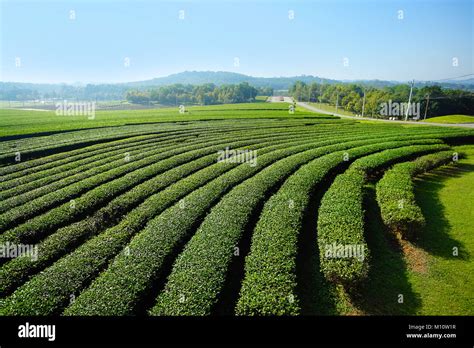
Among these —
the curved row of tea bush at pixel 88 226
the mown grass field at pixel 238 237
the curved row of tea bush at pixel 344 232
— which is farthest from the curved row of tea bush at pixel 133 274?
the curved row of tea bush at pixel 344 232

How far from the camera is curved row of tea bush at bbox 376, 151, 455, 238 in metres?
11.0

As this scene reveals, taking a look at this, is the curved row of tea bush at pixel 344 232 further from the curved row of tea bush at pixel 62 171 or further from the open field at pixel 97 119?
the open field at pixel 97 119

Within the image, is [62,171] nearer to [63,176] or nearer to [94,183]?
[63,176]

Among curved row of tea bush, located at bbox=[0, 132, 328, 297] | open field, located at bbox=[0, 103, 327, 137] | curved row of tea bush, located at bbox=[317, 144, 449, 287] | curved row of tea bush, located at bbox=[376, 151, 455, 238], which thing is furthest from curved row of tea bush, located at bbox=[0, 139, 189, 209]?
open field, located at bbox=[0, 103, 327, 137]

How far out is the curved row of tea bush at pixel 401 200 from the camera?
35.9 feet

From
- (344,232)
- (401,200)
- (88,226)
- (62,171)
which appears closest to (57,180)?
(62,171)

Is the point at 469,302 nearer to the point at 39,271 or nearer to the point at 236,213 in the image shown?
the point at 236,213

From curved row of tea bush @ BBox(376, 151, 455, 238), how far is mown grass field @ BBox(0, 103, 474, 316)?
0.06 metres

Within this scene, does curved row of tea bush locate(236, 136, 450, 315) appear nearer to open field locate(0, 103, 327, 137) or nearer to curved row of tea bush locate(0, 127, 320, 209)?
curved row of tea bush locate(0, 127, 320, 209)

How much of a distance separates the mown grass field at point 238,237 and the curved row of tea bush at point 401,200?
6 cm

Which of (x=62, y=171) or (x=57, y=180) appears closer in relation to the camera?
(x=57, y=180)

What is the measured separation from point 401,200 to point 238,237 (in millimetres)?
7724

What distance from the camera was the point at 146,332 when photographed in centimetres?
680

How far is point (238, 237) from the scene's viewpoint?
9.67 m
